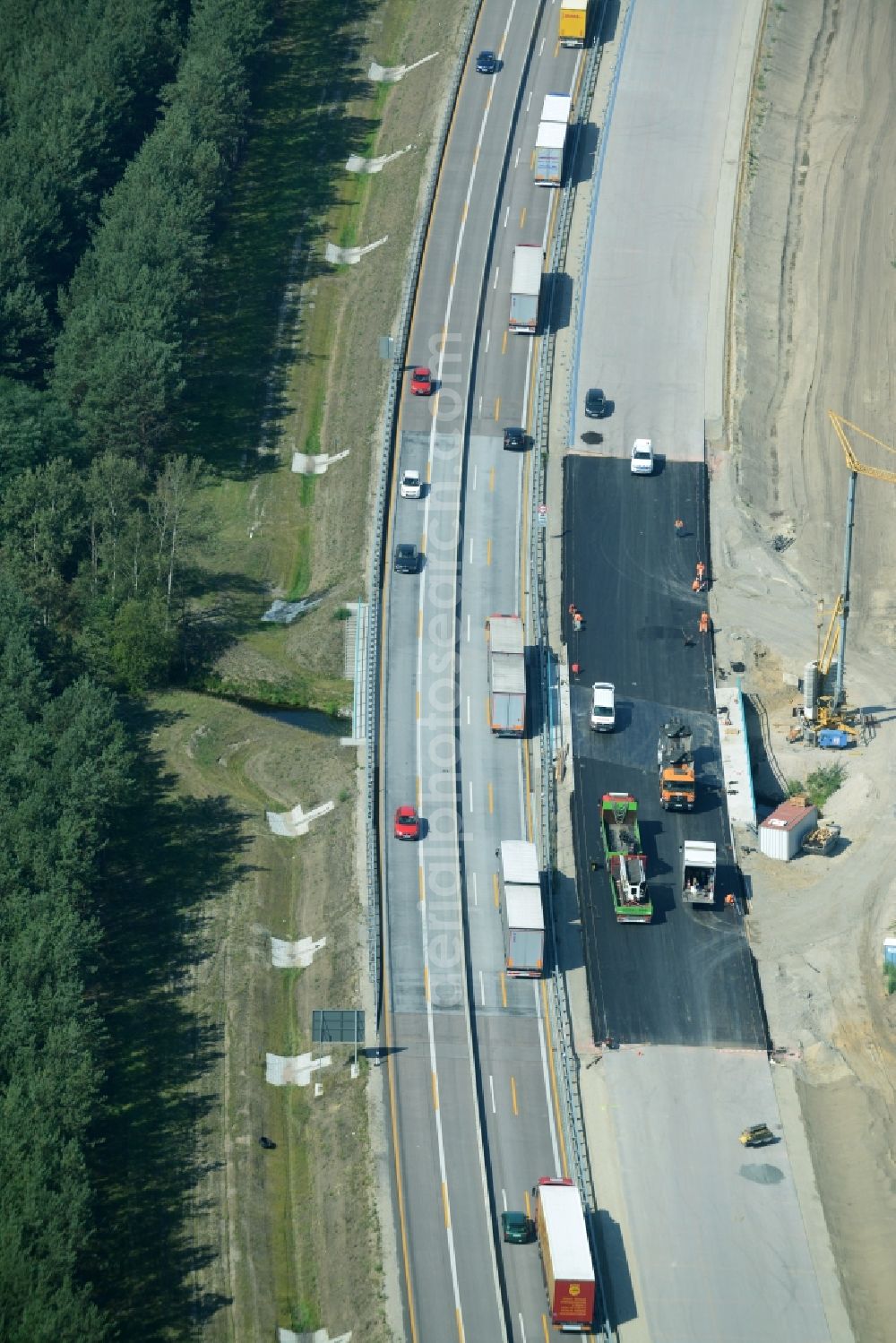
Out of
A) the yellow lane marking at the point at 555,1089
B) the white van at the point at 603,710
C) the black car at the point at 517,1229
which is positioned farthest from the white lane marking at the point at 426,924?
the white van at the point at 603,710

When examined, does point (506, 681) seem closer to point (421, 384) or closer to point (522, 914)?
point (522, 914)

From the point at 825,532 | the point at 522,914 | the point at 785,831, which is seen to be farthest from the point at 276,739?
the point at 825,532

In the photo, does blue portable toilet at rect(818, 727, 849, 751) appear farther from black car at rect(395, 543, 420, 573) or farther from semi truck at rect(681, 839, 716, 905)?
black car at rect(395, 543, 420, 573)

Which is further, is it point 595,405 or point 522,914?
point 595,405

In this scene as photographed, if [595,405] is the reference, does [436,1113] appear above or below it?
below

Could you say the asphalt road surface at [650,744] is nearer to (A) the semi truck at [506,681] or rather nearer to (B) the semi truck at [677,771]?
(B) the semi truck at [677,771]

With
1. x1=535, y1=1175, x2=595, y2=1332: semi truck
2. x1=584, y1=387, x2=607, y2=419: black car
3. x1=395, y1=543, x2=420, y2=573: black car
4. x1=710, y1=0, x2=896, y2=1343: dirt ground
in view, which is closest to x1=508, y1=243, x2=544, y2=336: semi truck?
x1=584, y1=387, x2=607, y2=419: black car
